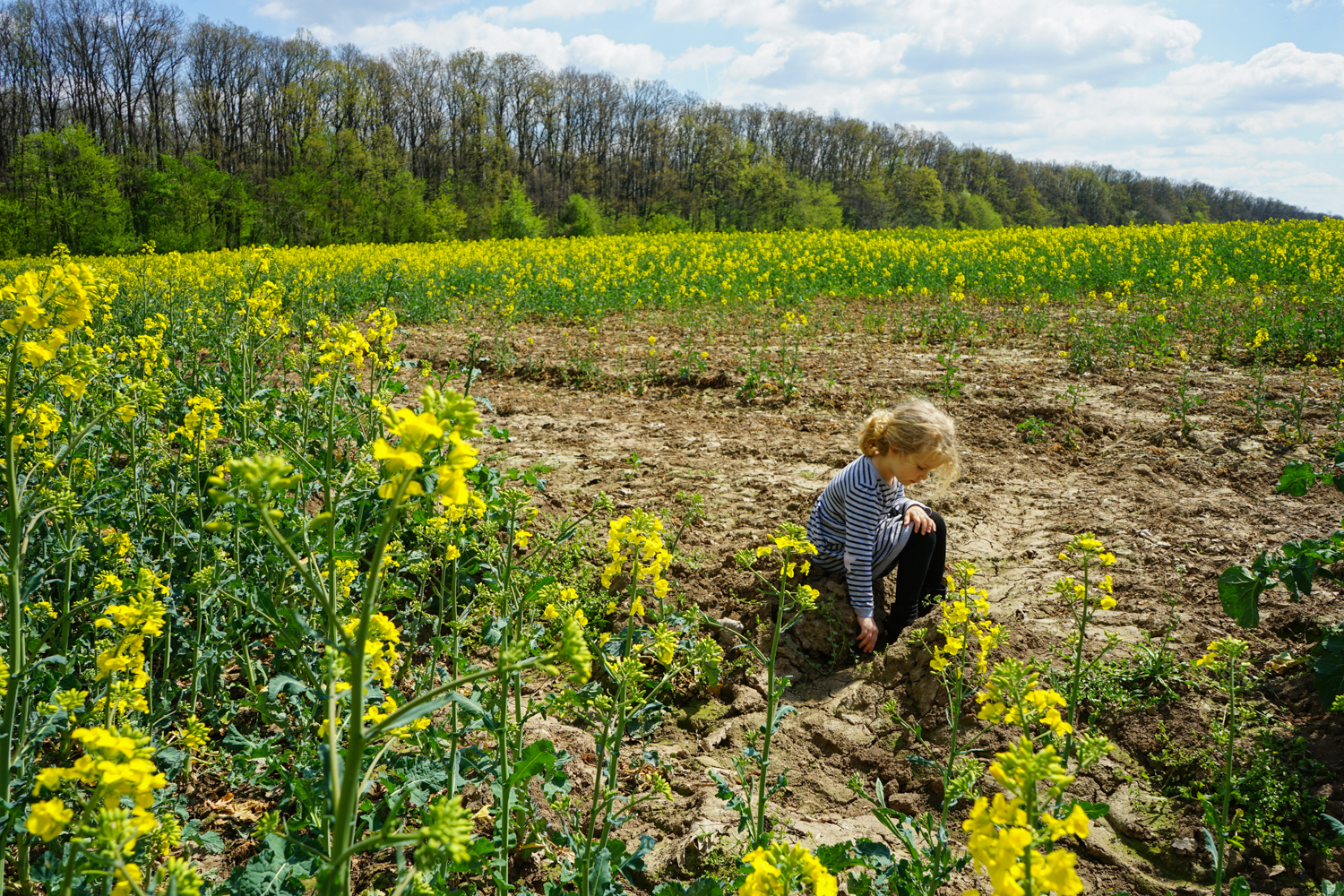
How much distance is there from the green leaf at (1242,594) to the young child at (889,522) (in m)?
1.23

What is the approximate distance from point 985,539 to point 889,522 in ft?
3.84

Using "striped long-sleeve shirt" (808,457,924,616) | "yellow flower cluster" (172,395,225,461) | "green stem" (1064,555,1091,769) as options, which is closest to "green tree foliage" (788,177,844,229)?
"striped long-sleeve shirt" (808,457,924,616)

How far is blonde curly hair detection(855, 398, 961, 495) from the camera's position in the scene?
361 cm

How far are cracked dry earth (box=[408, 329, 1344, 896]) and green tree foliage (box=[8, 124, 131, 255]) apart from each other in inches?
1168

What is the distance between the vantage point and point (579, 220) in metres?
43.8

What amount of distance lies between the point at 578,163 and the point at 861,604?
5861 centimetres

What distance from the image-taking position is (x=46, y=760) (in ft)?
8.08

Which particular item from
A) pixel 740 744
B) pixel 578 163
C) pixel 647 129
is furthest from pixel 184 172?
pixel 740 744

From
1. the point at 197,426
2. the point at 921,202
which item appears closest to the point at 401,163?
the point at 921,202

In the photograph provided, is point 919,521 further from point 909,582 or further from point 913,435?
point 913,435

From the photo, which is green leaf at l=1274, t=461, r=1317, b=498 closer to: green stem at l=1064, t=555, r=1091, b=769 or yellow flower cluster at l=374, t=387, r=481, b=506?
green stem at l=1064, t=555, r=1091, b=769

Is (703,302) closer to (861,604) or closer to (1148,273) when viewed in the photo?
(1148,273)

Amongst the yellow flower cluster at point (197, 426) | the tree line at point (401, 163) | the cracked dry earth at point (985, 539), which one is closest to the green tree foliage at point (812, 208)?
the tree line at point (401, 163)

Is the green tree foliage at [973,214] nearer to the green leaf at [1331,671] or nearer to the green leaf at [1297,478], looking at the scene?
the green leaf at [1297,478]
